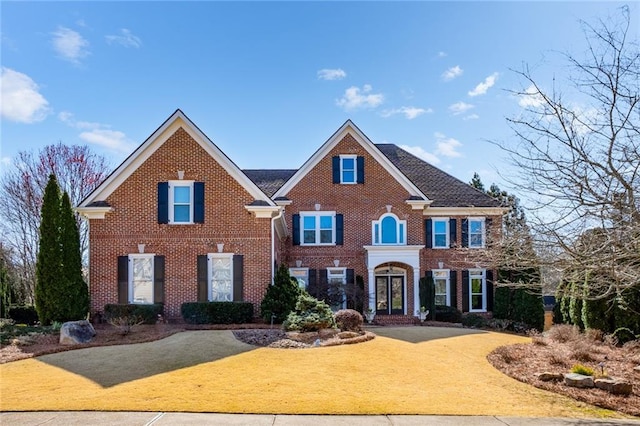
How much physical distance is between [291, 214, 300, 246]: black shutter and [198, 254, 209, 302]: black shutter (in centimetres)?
654

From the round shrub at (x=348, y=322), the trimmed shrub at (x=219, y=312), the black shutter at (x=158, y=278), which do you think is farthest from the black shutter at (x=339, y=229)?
the black shutter at (x=158, y=278)

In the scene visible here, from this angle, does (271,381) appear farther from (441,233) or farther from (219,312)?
(441,233)

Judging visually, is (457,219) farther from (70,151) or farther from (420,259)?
(70,151)

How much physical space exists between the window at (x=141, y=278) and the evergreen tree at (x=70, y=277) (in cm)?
162

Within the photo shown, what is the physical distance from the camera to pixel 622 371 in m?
12.3

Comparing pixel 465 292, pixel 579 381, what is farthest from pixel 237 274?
pixel 465 292

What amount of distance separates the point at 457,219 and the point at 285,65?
44.9 ft

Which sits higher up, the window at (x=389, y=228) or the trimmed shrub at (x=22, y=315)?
the window at (x=389, y=228)

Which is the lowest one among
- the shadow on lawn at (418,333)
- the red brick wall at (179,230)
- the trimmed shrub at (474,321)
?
the trimmed shrub at (474,321)

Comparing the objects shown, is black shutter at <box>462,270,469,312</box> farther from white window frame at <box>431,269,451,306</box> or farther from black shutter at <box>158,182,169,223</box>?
black shutter at <box>158,182,169,223</box>

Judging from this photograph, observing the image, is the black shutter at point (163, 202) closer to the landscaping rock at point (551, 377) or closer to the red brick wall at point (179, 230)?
the red brick wall at point (179, 230)

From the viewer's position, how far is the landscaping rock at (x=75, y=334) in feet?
46.6

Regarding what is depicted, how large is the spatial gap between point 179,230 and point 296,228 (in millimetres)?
7131

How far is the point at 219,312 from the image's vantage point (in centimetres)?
1816
